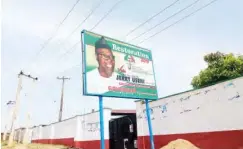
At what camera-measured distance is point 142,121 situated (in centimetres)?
1409

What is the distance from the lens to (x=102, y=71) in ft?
33.4

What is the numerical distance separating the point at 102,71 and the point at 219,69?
14244mm

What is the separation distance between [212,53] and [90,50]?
15590 millimetres

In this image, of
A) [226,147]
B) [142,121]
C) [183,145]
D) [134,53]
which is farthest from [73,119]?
[226,147]

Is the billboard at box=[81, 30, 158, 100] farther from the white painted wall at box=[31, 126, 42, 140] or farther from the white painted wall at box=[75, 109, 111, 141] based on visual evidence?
the white painted wall at box=[31, 126, 42, 140]

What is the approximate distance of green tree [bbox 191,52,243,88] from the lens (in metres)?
19.9

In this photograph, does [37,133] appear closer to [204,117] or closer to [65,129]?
[65,129]

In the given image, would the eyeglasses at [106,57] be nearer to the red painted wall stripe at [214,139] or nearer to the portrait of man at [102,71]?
the portrait of man at [102,71]

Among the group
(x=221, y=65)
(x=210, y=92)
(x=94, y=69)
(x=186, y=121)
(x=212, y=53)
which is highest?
(x=212, y=53)

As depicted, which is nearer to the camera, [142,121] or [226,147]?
[226,147]

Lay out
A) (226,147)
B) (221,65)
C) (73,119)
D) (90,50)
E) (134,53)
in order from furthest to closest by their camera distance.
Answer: (73,119), (221,65), (134,53), (90,50), (226,147)

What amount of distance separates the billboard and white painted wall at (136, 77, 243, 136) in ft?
4.33

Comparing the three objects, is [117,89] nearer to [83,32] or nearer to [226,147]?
[83,32]

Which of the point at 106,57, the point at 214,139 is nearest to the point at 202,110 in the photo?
the point at 214,139
